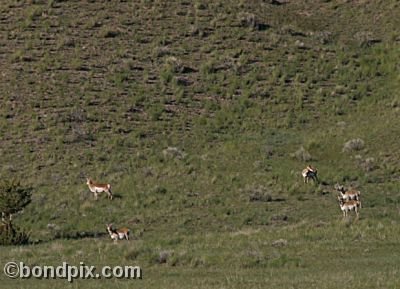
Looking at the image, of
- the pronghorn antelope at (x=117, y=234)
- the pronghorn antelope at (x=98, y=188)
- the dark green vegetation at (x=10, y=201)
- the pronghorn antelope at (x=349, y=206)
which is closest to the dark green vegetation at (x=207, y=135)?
the pronghorn antelope at (x=98, y=188)

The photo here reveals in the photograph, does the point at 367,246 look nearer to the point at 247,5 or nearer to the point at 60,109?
the point at 60,109

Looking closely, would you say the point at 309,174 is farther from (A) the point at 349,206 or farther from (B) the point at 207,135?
(B) the point at 207,135

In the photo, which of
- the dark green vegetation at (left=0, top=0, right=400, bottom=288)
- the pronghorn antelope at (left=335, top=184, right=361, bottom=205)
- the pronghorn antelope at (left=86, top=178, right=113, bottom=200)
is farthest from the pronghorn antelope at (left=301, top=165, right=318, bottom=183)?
the pronghorn antelope at (left=86, top=178, right=113, bottom=200)

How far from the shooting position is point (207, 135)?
40.3m

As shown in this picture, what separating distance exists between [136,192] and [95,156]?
4683 millimetres

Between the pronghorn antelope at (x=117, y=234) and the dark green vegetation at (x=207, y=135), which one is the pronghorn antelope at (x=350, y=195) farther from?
the pronghorn antelope at (x=117, y=234)

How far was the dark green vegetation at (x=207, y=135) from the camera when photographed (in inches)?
881

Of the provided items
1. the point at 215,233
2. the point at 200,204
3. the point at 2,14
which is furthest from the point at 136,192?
the point at 2,14

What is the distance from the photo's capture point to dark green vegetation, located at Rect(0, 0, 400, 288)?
2238 centimetres

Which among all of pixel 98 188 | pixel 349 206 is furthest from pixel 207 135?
pixel 349 206

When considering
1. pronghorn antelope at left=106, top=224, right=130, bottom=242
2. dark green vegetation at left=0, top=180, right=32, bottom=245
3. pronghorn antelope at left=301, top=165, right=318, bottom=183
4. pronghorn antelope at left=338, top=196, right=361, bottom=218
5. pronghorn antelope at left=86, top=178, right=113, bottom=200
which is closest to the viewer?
pronghorn antelope at left=106, top=224, right=130, bottom=242

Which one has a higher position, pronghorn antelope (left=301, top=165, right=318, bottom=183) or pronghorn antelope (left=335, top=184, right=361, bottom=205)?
pronghorn antelope (left=335, top=184, right=361, bottom=205)

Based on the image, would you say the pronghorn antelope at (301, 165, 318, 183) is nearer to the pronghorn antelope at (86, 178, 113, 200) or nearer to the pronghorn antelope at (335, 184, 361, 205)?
the pronghorn antelope at (335, 184, 361, 205)

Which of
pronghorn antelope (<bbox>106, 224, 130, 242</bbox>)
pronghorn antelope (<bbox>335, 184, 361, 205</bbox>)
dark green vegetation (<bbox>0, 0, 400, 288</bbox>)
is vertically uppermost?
pronghorn antelope (<bbox>106, 224, 130, 242</bbox>)
